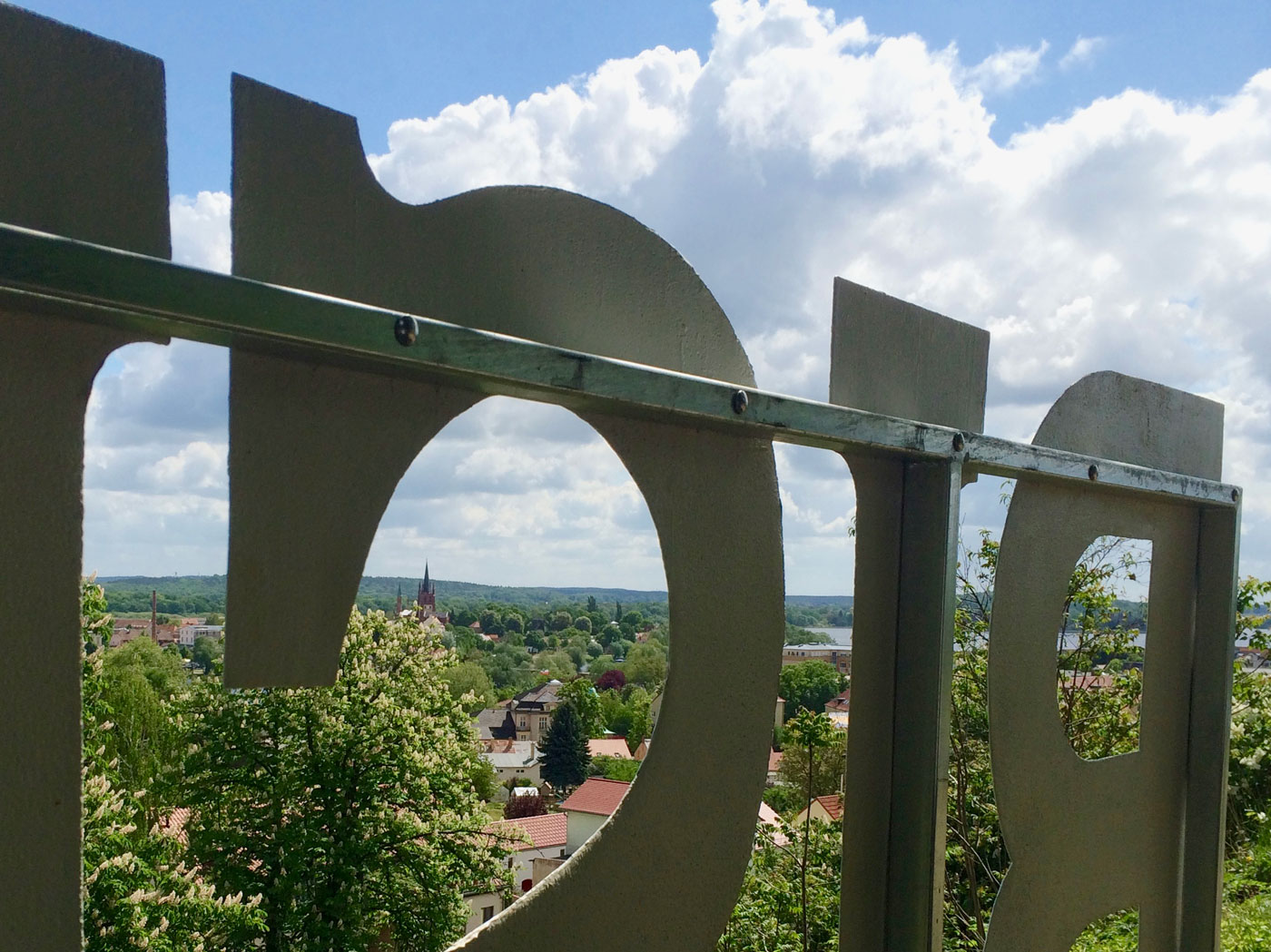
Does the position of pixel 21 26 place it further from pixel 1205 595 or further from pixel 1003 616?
pixel 1205 595

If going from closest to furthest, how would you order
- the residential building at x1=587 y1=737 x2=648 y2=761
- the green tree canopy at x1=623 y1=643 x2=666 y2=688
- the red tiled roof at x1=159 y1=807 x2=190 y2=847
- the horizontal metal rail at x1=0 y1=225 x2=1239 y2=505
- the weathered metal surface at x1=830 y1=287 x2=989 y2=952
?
the horizontal metal rail at x1=0 y1=225 x2=1239 y2=505 < the weathered metal surface at x1=830 y1=287 x2=989 y2=952 < the red tiled roof at x1=159 y1=807 x2=190 y2=847 < the green tree canopy at x1=623 y1=643 x2=666 y2=688 < the residential building at x1=587 y1=737 x2=648 y2=761

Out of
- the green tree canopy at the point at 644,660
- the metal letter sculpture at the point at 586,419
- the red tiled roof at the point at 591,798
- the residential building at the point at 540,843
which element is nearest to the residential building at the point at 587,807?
the red tiled roof at the point at 591,798

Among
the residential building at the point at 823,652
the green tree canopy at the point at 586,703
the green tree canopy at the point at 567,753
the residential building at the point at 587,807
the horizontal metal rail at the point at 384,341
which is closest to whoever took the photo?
the horizontal metal rail at the point at 384,341

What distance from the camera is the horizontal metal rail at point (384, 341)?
84 centimetres

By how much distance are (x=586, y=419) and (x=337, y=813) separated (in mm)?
13558

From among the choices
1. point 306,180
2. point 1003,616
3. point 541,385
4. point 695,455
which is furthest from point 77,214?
point 1003,616

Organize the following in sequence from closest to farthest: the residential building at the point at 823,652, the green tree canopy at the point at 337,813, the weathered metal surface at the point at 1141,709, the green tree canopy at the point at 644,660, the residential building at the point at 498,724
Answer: the residential building at the point at 823,652
the weathered metal surface at the point at 1141,709
the green tree canopy at the point at 337,813
the green tree canopy at the point at 644,660
the residential building at the point at 498,724

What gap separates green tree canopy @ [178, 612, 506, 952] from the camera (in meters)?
12.8

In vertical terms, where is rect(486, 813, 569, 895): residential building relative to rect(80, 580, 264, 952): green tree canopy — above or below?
below

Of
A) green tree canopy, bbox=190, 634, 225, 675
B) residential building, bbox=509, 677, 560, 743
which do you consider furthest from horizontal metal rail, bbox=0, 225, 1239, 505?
residential building, bbox=509, 677, 560, 743

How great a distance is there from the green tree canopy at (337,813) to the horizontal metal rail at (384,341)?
12318 mm

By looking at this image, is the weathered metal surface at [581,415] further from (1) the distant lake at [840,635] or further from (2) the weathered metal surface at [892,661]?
(1) the distant lake at [840,635]

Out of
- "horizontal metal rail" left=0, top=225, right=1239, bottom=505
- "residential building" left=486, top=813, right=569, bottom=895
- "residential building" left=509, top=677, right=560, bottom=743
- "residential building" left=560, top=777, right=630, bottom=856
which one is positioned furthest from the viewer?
"residential building" left=509, top=677, right=560, bottom=743

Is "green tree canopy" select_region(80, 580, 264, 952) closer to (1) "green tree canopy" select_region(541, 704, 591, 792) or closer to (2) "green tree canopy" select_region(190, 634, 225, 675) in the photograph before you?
(2) "green tree canopy" select_region(190, 634, 225, 675)
